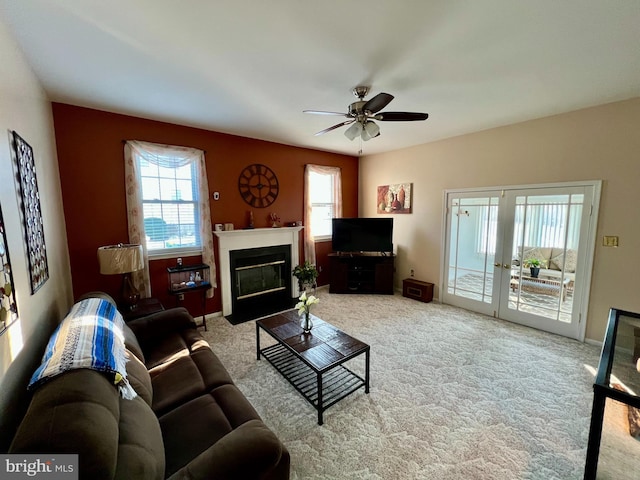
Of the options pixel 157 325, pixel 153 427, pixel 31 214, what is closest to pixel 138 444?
pixel 153 427

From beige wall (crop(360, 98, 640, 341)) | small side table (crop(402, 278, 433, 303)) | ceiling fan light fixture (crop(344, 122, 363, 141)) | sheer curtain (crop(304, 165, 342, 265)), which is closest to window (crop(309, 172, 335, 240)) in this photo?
sheer curtain (crop(304, 165, 342, 265))

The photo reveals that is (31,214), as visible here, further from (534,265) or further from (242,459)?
(534,265)

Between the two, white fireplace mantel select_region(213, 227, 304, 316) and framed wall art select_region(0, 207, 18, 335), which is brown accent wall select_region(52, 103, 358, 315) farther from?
framed wall art select_region(0, 207, 18, 335)

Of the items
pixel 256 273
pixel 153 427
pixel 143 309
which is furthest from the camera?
pixel 256 273

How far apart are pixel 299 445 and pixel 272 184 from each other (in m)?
3.60

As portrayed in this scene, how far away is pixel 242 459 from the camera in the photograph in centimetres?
111

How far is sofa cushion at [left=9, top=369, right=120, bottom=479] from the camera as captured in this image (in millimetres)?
828

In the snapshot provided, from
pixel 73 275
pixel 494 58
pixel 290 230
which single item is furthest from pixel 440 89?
pixel 73 275

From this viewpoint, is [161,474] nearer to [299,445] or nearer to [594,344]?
[299,445]

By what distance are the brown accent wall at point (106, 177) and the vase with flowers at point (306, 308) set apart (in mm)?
1958

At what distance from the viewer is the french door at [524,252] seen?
3.15 m

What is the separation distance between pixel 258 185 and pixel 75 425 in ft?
12.2

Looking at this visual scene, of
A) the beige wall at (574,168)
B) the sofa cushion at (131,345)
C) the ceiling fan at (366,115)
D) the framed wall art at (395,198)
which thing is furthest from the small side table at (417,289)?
the sofa cushion at (131,345)

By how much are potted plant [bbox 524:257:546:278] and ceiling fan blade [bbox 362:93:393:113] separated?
9.75 feet
